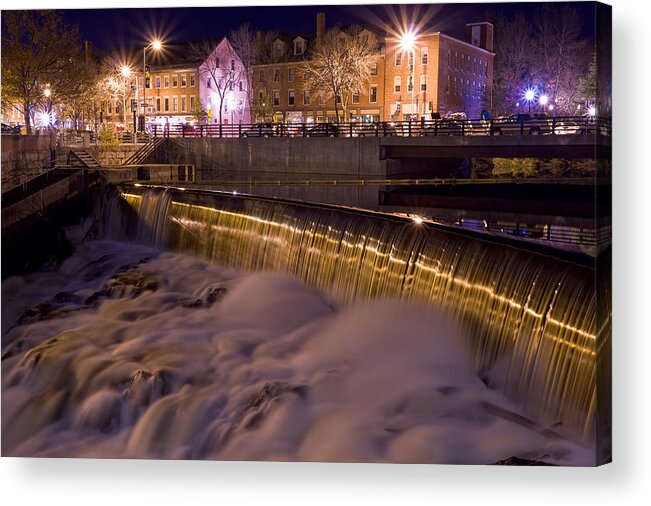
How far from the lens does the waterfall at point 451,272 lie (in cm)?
632

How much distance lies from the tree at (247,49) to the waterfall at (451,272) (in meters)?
1.36

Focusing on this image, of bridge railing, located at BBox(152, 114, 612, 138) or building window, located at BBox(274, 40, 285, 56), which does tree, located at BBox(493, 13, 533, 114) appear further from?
building window, located at BBox(274, 40, 285, 56)

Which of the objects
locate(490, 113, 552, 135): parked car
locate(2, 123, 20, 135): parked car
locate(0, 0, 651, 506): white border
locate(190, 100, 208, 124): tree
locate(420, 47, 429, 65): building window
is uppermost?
locate(420, 47, 429, 65): building window

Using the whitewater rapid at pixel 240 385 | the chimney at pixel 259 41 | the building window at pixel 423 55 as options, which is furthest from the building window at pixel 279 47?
the whitewater rapid at pixel 240 385

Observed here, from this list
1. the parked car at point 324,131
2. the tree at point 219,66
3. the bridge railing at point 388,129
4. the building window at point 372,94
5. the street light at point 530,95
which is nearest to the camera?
the tree at point 219,66

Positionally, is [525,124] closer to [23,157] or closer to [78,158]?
[78,158]

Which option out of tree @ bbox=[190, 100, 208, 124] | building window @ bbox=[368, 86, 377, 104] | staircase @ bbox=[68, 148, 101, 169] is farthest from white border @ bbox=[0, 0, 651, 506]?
tree @ bbox=[190, 100, 208, 124]

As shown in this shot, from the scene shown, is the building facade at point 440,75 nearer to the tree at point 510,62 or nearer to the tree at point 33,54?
the tree at point 510,62

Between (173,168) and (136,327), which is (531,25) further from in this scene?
(173,168)

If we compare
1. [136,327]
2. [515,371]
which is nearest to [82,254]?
[136,327]

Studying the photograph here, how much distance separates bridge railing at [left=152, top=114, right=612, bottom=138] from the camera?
9.70 m

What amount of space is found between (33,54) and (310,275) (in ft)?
10.9

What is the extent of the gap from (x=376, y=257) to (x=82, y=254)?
8.96 ft

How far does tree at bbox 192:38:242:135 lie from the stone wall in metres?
1.70
